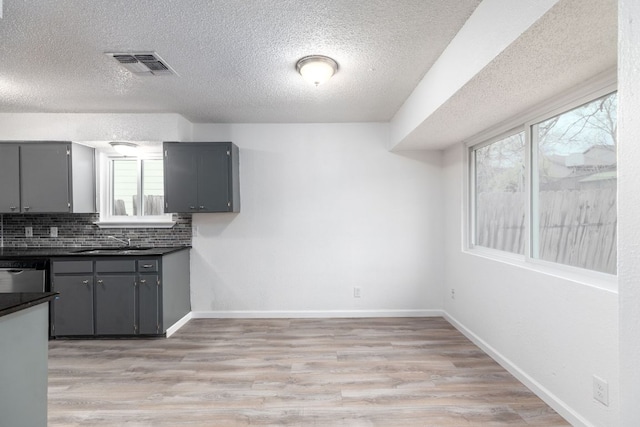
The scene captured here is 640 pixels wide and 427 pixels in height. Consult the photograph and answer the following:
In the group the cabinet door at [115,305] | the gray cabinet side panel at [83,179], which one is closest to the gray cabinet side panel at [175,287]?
the cabinet door at [115,305]

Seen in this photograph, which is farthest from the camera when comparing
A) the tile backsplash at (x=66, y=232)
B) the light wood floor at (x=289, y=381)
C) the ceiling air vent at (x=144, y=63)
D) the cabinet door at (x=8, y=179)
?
the tile backsplash at (x=66, y=232)

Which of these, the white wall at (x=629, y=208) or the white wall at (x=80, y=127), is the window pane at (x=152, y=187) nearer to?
the white wall at (x=80, y=127)

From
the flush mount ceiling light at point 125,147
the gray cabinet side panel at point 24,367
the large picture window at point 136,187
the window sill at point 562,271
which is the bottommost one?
the gray cabinet side panel at point 24,367

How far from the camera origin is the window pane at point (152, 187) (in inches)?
160

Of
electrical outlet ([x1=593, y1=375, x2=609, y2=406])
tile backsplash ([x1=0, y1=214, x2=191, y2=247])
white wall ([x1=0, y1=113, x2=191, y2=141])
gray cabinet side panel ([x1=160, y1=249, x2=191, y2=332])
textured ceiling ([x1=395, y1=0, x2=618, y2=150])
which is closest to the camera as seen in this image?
textured ceiling ([x1=395, y1=0, x2=618, y2=150])

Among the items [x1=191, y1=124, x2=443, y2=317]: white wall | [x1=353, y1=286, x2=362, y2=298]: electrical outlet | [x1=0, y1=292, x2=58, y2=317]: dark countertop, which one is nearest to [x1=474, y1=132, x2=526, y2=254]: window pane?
[x1=191, y1=124, x2=443, y2=317]: white wall

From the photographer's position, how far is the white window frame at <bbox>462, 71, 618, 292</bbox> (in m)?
1.89

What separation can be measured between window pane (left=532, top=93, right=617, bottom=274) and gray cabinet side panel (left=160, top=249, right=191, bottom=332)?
346 centimetres

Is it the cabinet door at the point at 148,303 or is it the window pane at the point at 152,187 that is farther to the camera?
the window pane at the point at 152,187

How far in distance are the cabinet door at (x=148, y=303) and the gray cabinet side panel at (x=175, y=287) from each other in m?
0.07

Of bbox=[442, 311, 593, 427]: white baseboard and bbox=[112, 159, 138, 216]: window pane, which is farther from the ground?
bbox=[112, 159, 138, 216]: window pane

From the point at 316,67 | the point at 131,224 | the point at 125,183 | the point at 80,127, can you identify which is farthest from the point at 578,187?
the point at 80,127

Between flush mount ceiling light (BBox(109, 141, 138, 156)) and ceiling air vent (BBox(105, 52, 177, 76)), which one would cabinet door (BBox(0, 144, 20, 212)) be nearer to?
flush mount ceiling light (BBox(109, 141, 138, 156))

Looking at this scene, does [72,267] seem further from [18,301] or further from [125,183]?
[18,301]
